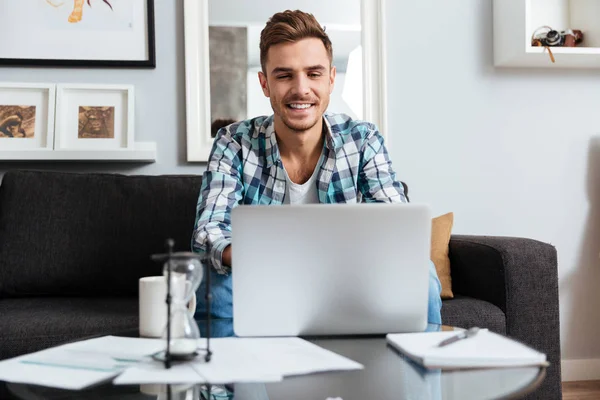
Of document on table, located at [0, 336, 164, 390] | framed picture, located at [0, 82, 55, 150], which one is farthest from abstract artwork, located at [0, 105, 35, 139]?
document on table, located at [0, 336, 164, 390]

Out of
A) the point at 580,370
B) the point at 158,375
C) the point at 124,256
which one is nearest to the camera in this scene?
the point at 158,375

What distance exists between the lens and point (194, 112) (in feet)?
7.80

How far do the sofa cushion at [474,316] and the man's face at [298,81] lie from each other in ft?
2.02

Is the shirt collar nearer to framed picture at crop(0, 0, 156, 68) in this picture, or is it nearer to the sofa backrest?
the sofa backrest

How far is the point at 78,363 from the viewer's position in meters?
0.84

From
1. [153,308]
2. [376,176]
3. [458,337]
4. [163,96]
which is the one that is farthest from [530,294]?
[163,96]

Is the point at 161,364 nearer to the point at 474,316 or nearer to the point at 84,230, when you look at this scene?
A: the point at 474,316

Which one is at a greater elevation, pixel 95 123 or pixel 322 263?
pixel 95 123

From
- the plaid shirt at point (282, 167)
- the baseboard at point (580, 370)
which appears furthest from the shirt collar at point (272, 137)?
the baseboard at point (580, 370)

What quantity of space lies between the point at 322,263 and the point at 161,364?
28 cm

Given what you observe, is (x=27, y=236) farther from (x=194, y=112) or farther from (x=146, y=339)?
(x=146, y=339)

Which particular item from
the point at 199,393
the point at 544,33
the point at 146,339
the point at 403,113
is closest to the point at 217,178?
the point at 146,339

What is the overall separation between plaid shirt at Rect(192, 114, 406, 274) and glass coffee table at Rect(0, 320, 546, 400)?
0.83 m

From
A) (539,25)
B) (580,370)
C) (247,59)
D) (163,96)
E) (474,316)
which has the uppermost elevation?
(539,25)
